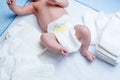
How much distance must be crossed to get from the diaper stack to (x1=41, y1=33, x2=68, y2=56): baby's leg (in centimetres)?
16

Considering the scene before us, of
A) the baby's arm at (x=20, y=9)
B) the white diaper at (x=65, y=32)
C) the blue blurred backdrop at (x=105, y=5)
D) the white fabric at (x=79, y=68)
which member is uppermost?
the baby's arm at (x=20, y=9)

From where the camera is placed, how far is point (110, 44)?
99 cm

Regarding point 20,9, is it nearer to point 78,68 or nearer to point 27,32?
point 27,32

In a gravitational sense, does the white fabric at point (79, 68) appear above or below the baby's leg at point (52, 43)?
below

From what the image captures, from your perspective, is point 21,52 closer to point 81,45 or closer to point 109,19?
point 81,45

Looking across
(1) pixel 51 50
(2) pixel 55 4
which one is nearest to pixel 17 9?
(2) pixel 55 4

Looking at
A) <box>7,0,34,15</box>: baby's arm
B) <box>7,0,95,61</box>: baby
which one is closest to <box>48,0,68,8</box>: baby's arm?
<box>7,0,95,61</box>: baby

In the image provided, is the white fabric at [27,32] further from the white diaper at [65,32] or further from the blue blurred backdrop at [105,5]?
the blue blurred backdrop at [105,5]

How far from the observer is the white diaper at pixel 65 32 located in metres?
0.98

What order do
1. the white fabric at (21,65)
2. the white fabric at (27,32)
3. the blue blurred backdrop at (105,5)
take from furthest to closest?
the blue blurred backdrop at (105,5) → the white fabric at (27,32) → the white fabric at (21,65)

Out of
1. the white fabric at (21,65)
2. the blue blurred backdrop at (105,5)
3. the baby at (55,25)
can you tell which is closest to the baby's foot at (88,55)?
the baby at (55,25)

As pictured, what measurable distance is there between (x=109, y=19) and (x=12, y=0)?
1.51ft

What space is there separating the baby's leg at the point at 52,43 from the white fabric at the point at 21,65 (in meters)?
0.07

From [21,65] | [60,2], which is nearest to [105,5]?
[60,2]
